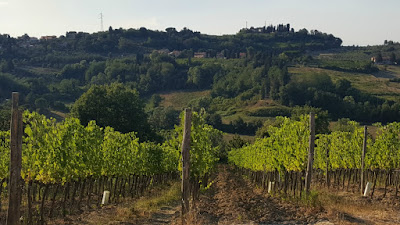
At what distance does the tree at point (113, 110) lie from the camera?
54.2 metres

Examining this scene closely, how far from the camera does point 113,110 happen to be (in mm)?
55781

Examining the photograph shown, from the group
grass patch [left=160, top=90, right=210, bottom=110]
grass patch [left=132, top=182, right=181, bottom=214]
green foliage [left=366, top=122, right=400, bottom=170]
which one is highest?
green foliage [left=366, top=122, right=400, bottom=170]

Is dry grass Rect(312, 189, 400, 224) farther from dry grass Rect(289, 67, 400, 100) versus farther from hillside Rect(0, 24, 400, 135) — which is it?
dry grass Rect(289, 67, 400, 100)

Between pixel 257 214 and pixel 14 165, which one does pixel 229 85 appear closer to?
pixel 257 214

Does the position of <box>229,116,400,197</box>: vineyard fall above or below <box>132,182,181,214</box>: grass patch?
above

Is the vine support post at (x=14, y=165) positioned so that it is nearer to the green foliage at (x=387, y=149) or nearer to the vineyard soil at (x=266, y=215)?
the vineyard soil at (x=266, y=215)

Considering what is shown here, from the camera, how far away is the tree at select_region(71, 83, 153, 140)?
54219 mm

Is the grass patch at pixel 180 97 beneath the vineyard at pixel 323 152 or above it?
beneath

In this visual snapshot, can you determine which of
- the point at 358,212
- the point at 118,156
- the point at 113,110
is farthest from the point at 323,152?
the point at 113,110

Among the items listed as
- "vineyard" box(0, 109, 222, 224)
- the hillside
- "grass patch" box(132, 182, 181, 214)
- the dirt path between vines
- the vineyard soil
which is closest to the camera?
the vineyard soil

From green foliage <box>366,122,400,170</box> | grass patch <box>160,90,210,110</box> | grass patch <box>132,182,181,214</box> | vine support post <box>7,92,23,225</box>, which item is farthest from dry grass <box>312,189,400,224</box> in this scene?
grass patch <box>160,90,210,110</box>

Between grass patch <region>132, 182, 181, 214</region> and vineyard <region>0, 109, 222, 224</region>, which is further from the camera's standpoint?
grass patch <region>132, 182, 181, 214</region>

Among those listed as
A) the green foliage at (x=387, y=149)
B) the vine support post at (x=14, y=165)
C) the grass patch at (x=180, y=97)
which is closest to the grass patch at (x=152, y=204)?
the vine support post at (x=14, y=165)

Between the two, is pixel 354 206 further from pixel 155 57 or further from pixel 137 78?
pixel 155 57
